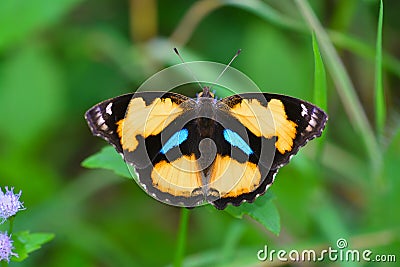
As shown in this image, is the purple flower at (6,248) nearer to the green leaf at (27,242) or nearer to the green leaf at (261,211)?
the green leaf at (27,242)

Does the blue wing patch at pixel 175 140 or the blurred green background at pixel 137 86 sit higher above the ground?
the blurred green background at pixel 137 86

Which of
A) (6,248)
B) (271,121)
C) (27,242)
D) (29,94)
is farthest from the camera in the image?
(29,94)

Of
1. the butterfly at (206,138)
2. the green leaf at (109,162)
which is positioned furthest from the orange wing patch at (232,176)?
the green leaf at (109,162)

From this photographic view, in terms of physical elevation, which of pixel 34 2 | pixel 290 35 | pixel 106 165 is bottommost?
pixel 106 165

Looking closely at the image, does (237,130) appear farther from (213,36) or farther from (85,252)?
(213,36)

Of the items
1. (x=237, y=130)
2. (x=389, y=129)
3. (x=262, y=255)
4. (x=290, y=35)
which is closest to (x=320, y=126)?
(x=237, y=130)

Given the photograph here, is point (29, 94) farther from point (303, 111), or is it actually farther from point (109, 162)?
point (303, 111)

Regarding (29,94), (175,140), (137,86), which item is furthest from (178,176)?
(29,94)
